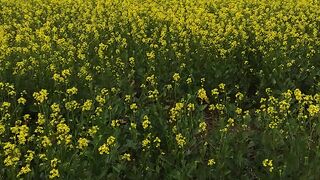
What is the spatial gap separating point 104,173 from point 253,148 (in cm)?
194

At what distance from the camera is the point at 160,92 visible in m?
6.73

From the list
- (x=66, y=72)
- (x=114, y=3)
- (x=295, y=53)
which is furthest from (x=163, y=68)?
(x=114, y=3)

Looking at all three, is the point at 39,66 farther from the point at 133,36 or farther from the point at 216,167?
the point at 216,167

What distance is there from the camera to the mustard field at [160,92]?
4715 millimetres

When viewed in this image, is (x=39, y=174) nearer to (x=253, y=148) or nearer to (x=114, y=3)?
(x=253, y=148)

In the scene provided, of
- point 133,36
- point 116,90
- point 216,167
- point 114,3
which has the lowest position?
point 216,167

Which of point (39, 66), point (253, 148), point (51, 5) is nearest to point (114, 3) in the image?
point (51, 5)

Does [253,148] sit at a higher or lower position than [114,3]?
lower

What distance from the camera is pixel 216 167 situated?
4633 millimetres

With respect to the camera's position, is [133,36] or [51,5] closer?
[133,36]

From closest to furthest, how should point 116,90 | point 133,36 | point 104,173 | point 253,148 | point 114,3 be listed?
1. point 104,173
2. point 253,148
3. point 116,90
4. point 133,36
5. point 114,3

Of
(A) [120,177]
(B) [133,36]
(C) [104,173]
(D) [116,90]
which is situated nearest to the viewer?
(C) [104,173]

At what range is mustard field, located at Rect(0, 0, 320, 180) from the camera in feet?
15.5

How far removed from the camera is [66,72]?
6297 mm
